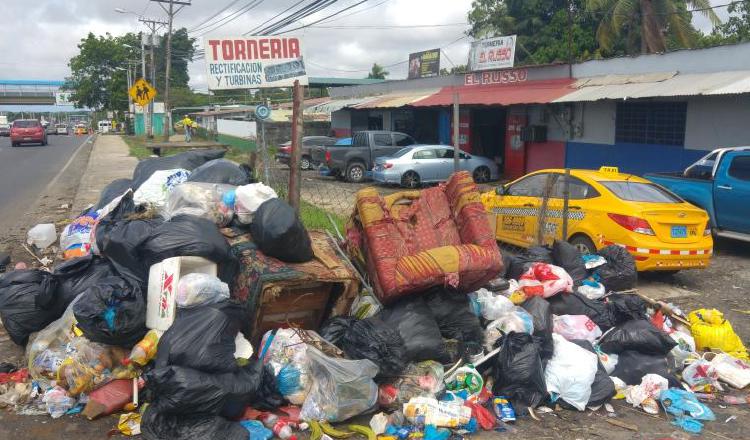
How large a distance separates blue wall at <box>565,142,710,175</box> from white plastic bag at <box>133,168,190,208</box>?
11.7m

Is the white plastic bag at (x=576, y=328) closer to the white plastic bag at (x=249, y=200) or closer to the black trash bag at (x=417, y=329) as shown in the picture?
the black trash bag at (x=417, y=329)

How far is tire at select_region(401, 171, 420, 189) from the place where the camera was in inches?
704

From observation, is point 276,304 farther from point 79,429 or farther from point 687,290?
point 687,290

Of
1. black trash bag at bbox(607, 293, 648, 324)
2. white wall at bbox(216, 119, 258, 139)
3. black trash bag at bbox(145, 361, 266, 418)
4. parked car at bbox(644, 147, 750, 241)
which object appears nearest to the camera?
black trash bag at bbox(145, 361, 266, 418)

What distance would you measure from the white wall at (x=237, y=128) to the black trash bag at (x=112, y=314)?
24.6 m

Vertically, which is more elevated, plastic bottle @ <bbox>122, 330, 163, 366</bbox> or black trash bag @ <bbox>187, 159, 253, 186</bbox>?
black trash bag @ <bbox>187, 159, 253, 186</bbox>

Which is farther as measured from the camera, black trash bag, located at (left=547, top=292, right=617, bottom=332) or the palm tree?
the palm tree

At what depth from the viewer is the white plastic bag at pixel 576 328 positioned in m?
5.27

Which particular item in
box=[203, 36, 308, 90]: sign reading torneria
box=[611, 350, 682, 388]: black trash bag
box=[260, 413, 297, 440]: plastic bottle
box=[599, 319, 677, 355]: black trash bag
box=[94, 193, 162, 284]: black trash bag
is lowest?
box=[260, 413, 297, 440]: plastic bottle

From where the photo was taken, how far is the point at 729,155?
383 inches

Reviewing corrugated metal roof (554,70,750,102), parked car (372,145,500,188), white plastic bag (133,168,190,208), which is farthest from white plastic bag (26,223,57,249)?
corrugated metal roof (554,70,750,102)

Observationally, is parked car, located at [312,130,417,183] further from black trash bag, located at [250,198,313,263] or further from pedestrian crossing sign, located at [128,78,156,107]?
black trash bag, located at [250,198,313,263]

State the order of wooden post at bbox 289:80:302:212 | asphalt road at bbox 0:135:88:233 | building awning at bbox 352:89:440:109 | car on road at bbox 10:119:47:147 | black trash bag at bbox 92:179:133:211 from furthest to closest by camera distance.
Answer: car on road at bbox 10:119:47:147 < building awning at bbox 352:89:440:109 < asphalt road at bbox 0:135:88:233 < black trash bag at bbox 92:179:133:211 < wooden post at bbox 289:80:302:212

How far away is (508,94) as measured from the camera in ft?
61.1
